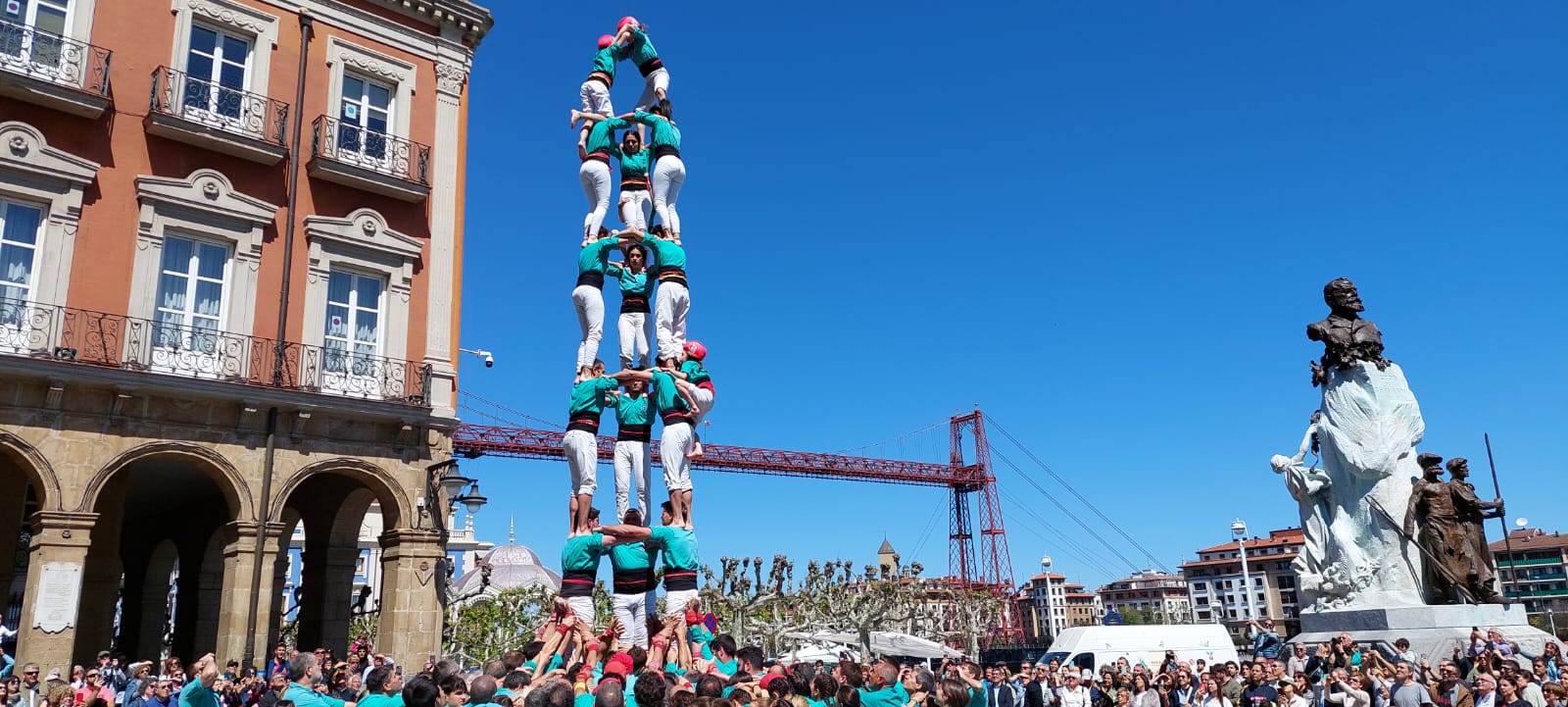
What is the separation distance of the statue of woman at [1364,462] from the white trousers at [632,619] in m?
7.19

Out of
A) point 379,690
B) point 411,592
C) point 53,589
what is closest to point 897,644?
point 411,592

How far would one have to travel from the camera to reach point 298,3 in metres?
16.7

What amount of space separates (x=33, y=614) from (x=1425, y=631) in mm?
15614

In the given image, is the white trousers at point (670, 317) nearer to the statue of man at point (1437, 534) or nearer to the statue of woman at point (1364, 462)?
the statue of woman at point (1364, 462)

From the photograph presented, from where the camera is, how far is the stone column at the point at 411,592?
15.6 meters

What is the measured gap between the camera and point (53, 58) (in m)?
14.3

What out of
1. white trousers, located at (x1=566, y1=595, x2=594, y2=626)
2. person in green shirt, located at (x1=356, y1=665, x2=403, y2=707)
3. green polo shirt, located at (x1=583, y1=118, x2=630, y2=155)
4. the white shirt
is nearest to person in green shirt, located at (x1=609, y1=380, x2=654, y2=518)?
white trousers, located at (x1=566, y1=595, x2=594, y2=626)

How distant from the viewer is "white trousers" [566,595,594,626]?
10.2 meters

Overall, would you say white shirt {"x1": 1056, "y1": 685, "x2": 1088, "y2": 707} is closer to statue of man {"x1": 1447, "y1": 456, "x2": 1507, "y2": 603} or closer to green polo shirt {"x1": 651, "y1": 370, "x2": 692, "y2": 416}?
statue of man {"x1": 1447, "y1": 456, "x2": 1507, "y2": 603}

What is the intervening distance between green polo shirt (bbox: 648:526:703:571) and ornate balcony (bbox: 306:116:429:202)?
29.2 feet

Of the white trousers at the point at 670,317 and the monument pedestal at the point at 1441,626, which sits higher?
the white trousers at the point at 670,317

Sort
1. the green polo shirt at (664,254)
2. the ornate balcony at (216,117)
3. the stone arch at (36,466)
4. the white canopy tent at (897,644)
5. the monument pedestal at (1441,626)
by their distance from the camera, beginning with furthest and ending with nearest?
the white canopy tent at (897,644) → the ornate balcony at (216,117) → the stone arch at (36,466) → the green polo shirt at (664,254) → the monument pedestal at (1441,626)

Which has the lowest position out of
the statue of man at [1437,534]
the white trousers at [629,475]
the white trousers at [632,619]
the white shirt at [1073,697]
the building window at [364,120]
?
the white shirt at [1073,697]

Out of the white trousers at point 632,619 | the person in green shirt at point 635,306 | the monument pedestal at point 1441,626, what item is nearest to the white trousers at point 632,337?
the person in green shirt at point 635,306
